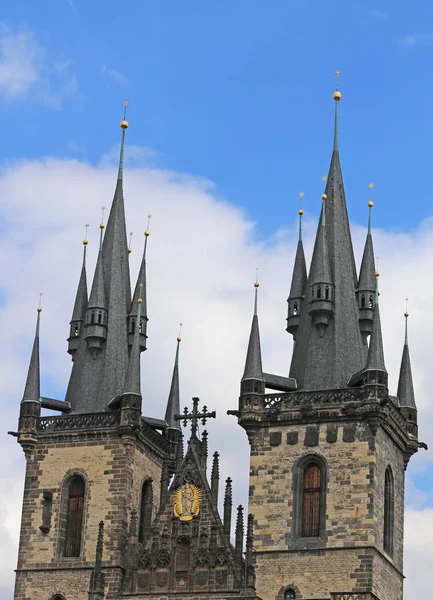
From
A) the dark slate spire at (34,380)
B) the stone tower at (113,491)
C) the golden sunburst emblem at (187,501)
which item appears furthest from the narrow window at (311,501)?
the dark slate spire at (34,380)

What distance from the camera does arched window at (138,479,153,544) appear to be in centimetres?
5798

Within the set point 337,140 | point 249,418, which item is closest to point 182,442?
point 249,418

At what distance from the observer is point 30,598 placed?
5688cm

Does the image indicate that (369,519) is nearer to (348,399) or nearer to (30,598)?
(348,399)

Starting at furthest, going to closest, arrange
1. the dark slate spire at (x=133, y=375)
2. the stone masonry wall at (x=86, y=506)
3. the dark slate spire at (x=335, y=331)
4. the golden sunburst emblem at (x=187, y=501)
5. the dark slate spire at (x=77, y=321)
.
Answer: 1. the dark slate spire at (x=77, y=321)
2. the dark slate spire at (x=133, y=375)
3. the dark slate spire at (x=335, y=331)
4. the stone masonry wall at (x=86, y=506)
5. the golden sunburst emblem at (x=187, y=501)

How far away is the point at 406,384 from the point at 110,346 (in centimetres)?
962

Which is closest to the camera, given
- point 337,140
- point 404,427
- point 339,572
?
point 339,572

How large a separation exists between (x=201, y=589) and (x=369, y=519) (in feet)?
17.9

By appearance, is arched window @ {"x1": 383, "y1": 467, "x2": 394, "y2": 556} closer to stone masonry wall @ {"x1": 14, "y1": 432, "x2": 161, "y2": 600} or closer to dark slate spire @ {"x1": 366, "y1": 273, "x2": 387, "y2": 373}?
dark slate spire @ {"x1": 366, "y1": 273, "x2": 387, "y2": 373}

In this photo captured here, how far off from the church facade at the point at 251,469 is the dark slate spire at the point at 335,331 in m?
0.05

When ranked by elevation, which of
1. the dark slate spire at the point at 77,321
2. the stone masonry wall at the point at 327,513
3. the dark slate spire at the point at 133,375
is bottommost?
the stone masonry wall at the point at 327,513

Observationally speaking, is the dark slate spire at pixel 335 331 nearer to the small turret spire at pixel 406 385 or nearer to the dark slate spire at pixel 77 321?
the small turret spire at pixel 406 385

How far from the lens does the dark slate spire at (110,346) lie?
59469 millimetres

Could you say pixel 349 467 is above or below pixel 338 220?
below
